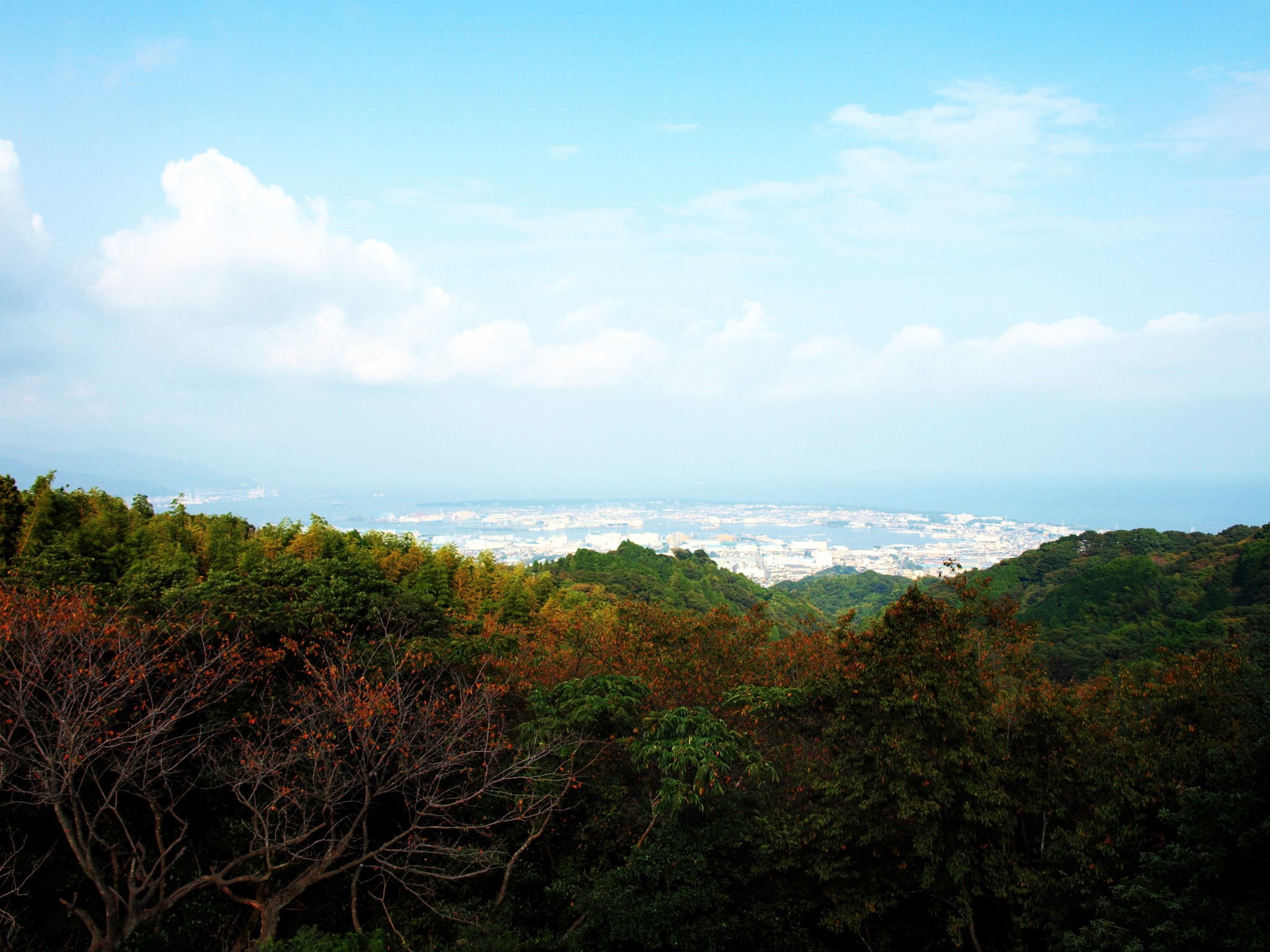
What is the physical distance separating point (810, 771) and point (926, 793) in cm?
171

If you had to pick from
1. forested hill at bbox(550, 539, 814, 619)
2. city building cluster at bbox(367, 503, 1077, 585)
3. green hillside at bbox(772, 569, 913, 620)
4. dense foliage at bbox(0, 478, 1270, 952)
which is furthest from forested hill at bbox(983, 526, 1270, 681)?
city building cluster at bbox(367, 503, 1077, 585)

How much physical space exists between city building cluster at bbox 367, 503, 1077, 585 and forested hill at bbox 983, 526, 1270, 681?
77.8 feet

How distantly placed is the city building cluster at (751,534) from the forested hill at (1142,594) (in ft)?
77.8

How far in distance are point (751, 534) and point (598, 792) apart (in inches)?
4264

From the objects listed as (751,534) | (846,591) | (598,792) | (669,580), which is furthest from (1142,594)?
(751,534)

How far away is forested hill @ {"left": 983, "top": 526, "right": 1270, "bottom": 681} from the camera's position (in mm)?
23266

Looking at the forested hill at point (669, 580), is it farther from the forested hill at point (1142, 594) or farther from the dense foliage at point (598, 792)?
the dense foliage at point (598, 792)

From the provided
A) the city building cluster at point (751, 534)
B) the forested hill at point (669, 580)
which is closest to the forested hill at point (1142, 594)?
the forested hill at point (669, 580)

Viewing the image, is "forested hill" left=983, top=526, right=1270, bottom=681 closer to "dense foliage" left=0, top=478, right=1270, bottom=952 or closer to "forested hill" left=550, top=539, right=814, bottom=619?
"dense foliage" left=0, top=478, right=1270, bottom=952

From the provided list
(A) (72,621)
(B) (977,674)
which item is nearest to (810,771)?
(B) (977,674)

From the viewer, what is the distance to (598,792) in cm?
960

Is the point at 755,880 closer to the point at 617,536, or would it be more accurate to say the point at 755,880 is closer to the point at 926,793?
the point at 926,793

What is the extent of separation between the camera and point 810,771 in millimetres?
9008

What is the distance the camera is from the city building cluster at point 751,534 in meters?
73.1
